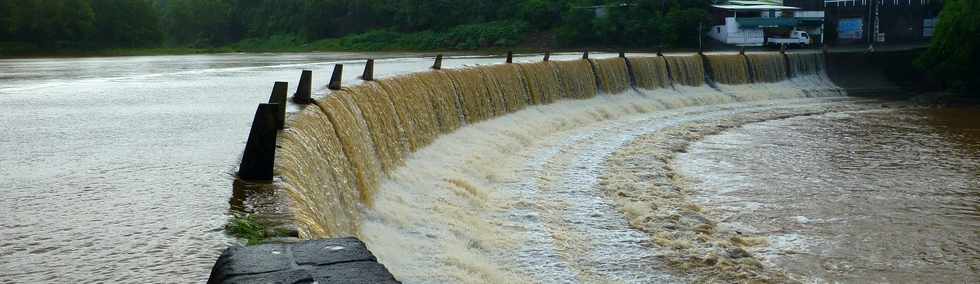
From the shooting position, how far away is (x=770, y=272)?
9.80 m

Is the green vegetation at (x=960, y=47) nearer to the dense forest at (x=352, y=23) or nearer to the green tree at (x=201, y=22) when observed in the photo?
the dense forest at (x=352, y=23)

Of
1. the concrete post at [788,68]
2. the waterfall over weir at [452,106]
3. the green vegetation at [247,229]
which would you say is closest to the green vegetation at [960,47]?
the waterfall over weir at [452,106]

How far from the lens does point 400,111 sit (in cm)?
1517

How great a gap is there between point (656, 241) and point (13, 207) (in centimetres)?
663

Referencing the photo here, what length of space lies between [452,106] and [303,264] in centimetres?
1459

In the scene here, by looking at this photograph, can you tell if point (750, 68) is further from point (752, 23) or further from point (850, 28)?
point (850, 28)

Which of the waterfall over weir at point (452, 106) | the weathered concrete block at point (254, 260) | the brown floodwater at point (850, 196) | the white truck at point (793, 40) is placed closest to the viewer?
the weathered concrete block at point (254, 260)

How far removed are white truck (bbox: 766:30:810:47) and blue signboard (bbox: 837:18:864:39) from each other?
221 inches

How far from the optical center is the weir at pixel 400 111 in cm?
816

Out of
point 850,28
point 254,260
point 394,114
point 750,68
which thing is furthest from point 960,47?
point 254,260

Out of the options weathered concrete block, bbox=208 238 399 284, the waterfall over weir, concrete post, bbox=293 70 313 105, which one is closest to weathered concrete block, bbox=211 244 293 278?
weathered concrete block, bbox=208 238 399 284

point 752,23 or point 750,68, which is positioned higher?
point 752,23

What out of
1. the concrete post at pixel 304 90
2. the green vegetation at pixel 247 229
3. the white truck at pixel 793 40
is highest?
the concrete post at pixel 304 90

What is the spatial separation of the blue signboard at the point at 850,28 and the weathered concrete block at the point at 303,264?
5884cm
